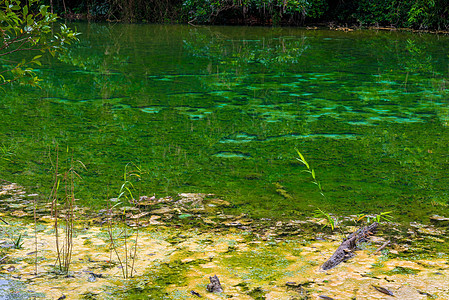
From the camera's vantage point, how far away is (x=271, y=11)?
59.3ft

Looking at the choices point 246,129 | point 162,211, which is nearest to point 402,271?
point 162,211

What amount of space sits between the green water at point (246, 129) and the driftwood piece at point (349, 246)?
0.41m

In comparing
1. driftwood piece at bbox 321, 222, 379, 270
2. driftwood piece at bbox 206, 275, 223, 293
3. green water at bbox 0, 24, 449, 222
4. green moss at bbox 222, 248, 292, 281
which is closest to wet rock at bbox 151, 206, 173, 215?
green water at bbox 0, 24, 449, 222

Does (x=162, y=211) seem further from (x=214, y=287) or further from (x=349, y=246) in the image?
(x=349, y=246)

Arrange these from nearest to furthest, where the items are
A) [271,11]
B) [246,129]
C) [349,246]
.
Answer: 1. [349,246]
2. [246,129]
3. [271,11]

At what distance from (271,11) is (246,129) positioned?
1385cm

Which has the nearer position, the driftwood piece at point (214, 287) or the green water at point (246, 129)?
the driftwood piece at point (214, 287)

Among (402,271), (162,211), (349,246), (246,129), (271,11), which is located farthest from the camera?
(271,11)

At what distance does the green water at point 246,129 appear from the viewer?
3596 mm

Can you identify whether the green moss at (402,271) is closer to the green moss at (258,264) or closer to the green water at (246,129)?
the green moss at (258,264)

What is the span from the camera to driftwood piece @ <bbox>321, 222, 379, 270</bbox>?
2461 millimetres

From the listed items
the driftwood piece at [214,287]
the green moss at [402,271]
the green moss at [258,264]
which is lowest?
the green moss at [402,271]

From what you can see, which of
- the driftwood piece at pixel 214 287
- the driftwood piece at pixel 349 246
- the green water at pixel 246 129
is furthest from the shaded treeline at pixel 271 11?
the driftwood piece at pixel 214 287

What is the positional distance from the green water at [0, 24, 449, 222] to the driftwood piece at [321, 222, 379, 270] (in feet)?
1.35
